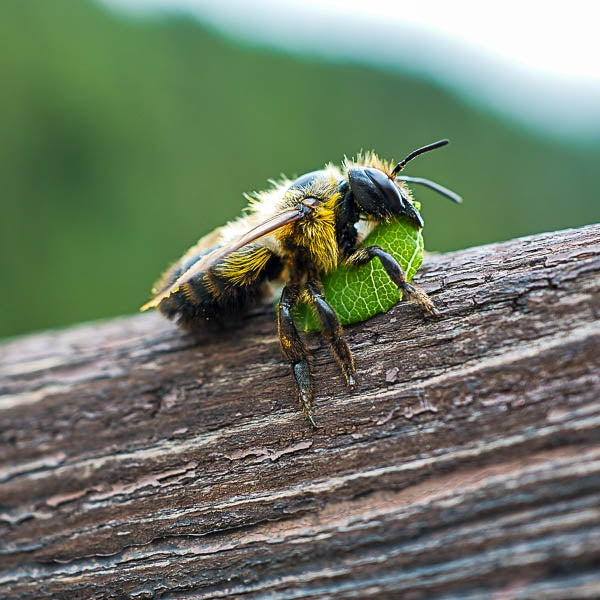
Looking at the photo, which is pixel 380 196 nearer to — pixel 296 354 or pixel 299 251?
pixel 299 251

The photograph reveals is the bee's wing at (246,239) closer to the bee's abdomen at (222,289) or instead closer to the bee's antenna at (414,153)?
the bee's abdomen at (222,289)

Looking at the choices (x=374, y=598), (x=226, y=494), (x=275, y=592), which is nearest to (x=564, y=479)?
(x=374, y=598)

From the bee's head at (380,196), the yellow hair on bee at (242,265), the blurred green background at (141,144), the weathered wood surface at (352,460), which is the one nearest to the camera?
the weathered wood surface at (352,460)

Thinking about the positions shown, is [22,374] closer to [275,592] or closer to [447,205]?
[275,592]

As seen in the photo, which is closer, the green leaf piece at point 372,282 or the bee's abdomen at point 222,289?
the green leaf piece at point 372,282

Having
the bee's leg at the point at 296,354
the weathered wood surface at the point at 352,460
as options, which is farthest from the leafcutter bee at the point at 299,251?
the weathered wood surface at the point at 352,460

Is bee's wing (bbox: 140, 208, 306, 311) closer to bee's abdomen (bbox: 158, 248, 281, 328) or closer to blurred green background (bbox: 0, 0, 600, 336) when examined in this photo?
bee's abdomen (bbox: 158, 248, 281, 328)

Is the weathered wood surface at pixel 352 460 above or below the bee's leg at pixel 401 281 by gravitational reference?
below
